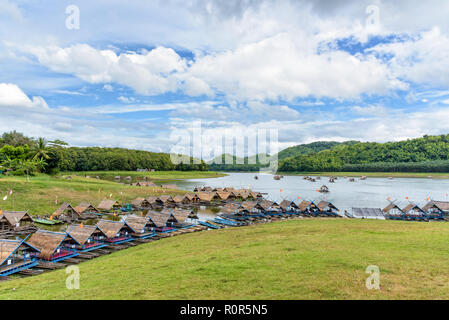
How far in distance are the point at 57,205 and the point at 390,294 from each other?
191 ft

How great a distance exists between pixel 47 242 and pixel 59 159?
78275 mm

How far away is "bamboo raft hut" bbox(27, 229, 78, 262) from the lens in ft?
Result: 86.0

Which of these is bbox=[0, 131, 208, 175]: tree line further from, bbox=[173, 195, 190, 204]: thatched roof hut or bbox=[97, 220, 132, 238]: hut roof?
bbox=[97, 220, 132, 238]: hut roof

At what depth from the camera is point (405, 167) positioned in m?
172

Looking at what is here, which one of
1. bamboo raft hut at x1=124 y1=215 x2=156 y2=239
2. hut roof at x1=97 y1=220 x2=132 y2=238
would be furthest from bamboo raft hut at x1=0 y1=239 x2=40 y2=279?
bamboo raft hut at x1=124 y1=215 x2=156 y2=239

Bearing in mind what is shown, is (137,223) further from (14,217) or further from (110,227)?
(14,217)

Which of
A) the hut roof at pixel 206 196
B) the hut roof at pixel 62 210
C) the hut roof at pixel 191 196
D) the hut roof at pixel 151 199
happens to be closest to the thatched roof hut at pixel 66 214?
the hut roof at pixel 62 210

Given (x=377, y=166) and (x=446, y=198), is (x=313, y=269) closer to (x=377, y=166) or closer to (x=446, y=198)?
(x=446, y=198)

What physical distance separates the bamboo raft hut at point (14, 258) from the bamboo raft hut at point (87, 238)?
4.07m

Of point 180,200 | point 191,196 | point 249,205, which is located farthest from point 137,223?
Result: point 191,196
